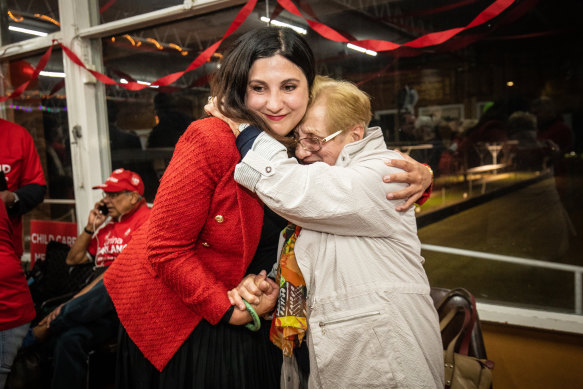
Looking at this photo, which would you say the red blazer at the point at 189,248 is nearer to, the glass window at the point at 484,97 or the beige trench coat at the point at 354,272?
the beige trench coat at the point at 354,272

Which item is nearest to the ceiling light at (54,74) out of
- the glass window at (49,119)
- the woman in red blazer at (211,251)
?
the glass window at (49,119)

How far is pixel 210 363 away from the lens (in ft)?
4.39

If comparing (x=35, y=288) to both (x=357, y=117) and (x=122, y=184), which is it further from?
(x=357, y=117)

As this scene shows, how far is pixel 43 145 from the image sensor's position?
4148 mm

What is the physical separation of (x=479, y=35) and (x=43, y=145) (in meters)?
4.32

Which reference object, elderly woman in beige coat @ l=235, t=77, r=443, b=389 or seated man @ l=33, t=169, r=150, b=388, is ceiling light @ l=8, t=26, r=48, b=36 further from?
elderly woman in beige coat @ l=235, t=77, r=443, b=389

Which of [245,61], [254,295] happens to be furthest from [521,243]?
[245,61]

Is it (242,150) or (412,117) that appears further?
(412,117)

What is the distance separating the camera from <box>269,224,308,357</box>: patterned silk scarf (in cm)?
127

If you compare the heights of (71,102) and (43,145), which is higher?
(71,102)

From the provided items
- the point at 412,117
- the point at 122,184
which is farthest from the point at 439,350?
the point at 122,184

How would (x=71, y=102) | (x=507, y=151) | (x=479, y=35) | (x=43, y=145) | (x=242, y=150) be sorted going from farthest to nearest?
(x=43, y=145) → (x=71, y=102) → (x=507, y=151) → (x=479, y=35) → (x=242, y=150)

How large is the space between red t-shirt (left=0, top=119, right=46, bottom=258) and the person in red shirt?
0.84 metres

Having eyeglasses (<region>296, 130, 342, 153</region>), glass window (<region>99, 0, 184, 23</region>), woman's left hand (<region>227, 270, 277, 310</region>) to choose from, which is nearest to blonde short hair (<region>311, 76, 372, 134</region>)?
eyeglasses (<region>296, 130, 342, 153</region>)
